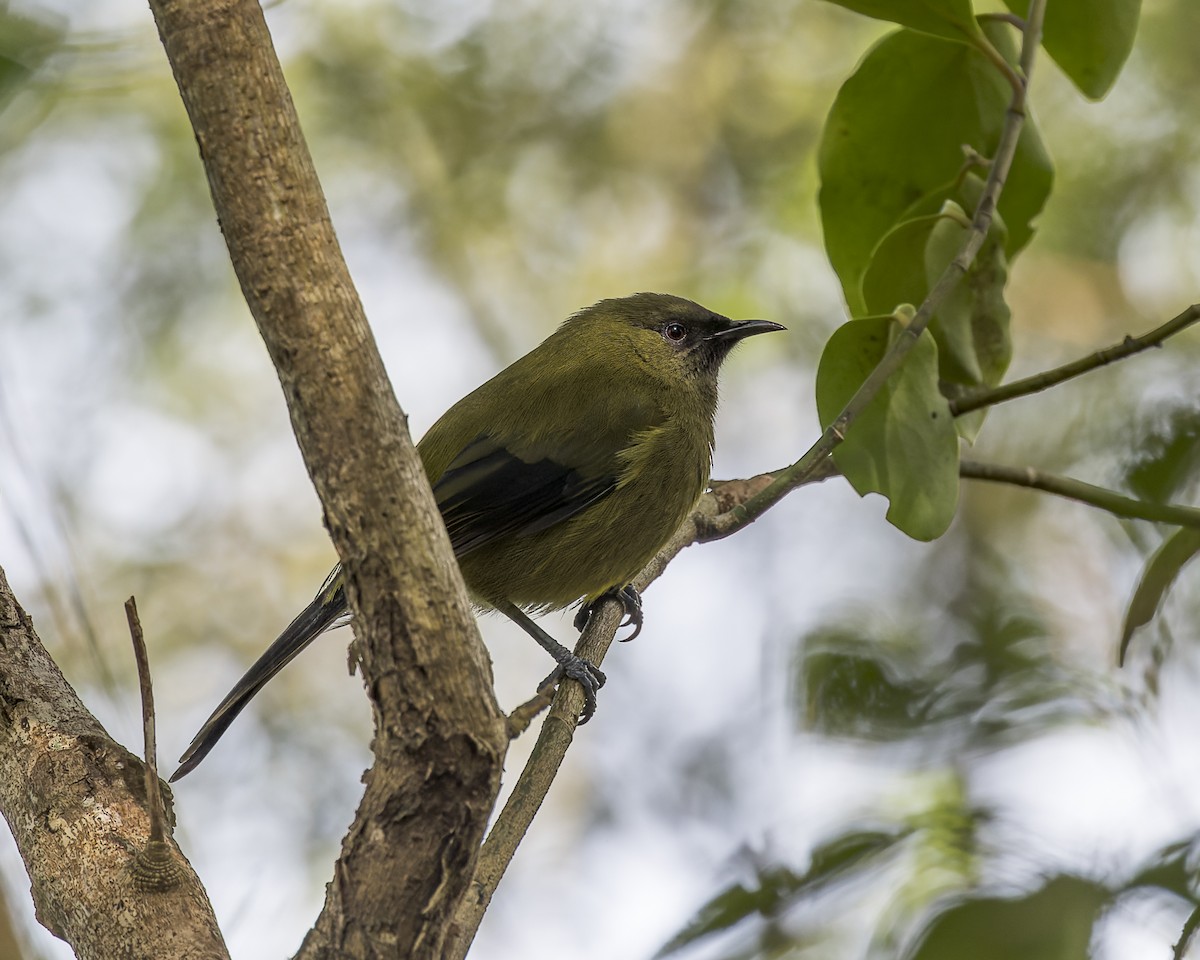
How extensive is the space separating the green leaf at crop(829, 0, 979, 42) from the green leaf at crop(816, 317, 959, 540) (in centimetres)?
57

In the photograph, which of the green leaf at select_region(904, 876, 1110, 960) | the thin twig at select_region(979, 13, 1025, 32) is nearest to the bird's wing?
the thin twig at select_region(979, 13, 1025, 32)

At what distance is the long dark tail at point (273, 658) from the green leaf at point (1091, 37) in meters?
2.01

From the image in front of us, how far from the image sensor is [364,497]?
1.78 metres

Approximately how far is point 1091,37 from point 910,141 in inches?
17.2

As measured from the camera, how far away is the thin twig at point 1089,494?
1.94 meters

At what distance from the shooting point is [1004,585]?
4277 mm

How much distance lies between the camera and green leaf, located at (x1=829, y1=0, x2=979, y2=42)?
2.39m

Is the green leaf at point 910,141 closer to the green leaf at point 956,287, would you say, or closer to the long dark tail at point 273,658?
the green leaf at point 956,287

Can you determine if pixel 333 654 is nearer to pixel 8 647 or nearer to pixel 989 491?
pixel 989 491

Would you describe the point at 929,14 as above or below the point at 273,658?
above

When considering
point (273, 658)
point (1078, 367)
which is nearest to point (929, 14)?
point (1078, 367)

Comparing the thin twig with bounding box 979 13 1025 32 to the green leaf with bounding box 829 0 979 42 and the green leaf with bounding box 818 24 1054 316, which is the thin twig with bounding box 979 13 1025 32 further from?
the green leaf with bounding box 829 0 979 42

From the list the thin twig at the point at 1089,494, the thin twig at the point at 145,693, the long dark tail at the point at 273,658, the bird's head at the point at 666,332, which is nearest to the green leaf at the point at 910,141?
the thin twig at the point at 1089,494

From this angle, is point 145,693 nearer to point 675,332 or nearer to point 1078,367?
point 1078,367
